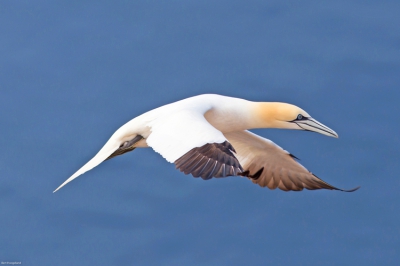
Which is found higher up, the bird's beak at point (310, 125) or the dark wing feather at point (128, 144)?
the dark wing feather at point (128, 144)

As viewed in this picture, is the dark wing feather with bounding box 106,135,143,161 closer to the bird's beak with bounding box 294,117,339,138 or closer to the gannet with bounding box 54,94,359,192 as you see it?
the gannet with bounding box 54,94,359,192

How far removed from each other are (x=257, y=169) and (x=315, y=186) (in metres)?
0.76

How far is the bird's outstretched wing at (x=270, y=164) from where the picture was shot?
37.9 ft

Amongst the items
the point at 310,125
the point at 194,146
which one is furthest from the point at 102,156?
the point at 310,125

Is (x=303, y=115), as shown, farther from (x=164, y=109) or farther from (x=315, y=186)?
(x=164, y=109)

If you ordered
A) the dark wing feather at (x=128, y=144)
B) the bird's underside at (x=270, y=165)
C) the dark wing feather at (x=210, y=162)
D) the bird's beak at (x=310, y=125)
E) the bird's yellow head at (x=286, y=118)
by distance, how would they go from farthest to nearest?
the bird's underside at (x=270, y=165) → the bird's beak at (x=310, y=125) → the bird's yellow head at (x=286, y=118) → the dark wing feather at (x=128, y=144) → the dark wing feather at (x=210, y=162)

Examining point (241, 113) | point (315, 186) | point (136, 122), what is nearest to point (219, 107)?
point (241, 113)

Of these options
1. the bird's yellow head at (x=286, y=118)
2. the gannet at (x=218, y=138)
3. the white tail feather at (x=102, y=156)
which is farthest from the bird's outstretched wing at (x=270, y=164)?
the white tail feather at (x=102, y=156)

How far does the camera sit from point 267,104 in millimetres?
10922

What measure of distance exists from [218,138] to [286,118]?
207cm

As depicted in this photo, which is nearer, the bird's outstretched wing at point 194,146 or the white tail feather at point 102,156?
the bird's outstretched wing at point 194,146

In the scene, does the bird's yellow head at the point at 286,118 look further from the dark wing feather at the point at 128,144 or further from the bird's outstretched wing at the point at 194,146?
the dark wing feather at the point at 128,144

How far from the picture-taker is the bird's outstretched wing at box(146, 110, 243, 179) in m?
8.74

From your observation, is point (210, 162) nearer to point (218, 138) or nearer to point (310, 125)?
point (218, 138)
